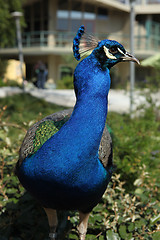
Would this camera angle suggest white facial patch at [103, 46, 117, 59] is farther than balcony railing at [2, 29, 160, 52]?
No

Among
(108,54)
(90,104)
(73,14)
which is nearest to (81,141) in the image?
(90,104)

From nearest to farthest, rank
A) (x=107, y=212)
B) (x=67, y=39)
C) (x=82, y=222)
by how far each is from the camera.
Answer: (x=82, y=222) → (x=107, y=212) → (x=67, y=39)

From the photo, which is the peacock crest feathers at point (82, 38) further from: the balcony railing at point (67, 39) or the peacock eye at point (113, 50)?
the balcony railing at point (67, 39)

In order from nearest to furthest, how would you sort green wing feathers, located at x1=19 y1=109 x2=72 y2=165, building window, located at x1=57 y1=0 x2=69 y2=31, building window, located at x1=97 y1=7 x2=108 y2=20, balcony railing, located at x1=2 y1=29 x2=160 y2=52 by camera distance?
1. green wing feathers, located at x1=19 y1=109 x2=72 y2=165
2. balcony railing, located at x1=2 y1=29 x2=160 y2=52
3. building window, located at x1=57 y1=0 x2=69 y2=31
4. building window, located at x1=97 y1=7 x2=108 y2=20

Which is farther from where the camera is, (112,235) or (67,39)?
(67,39)

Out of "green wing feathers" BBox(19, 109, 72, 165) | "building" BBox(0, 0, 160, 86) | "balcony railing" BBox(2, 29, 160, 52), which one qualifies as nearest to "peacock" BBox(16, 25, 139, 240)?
"green wing feathers" BBox(19, 109, 72, 165)

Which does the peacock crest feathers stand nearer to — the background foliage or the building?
the background foliage

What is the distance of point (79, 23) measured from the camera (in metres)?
21.6

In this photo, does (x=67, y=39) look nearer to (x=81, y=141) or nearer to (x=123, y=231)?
(x=123, y=231)

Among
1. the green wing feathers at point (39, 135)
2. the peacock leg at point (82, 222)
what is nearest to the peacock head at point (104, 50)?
the green wing feathers at point (39, 135)

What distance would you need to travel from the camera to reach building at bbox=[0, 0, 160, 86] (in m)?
22.2

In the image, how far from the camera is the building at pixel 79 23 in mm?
22234

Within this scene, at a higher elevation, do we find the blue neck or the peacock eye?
the peacock eye

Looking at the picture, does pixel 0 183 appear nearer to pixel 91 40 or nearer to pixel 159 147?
pixel 91 40
